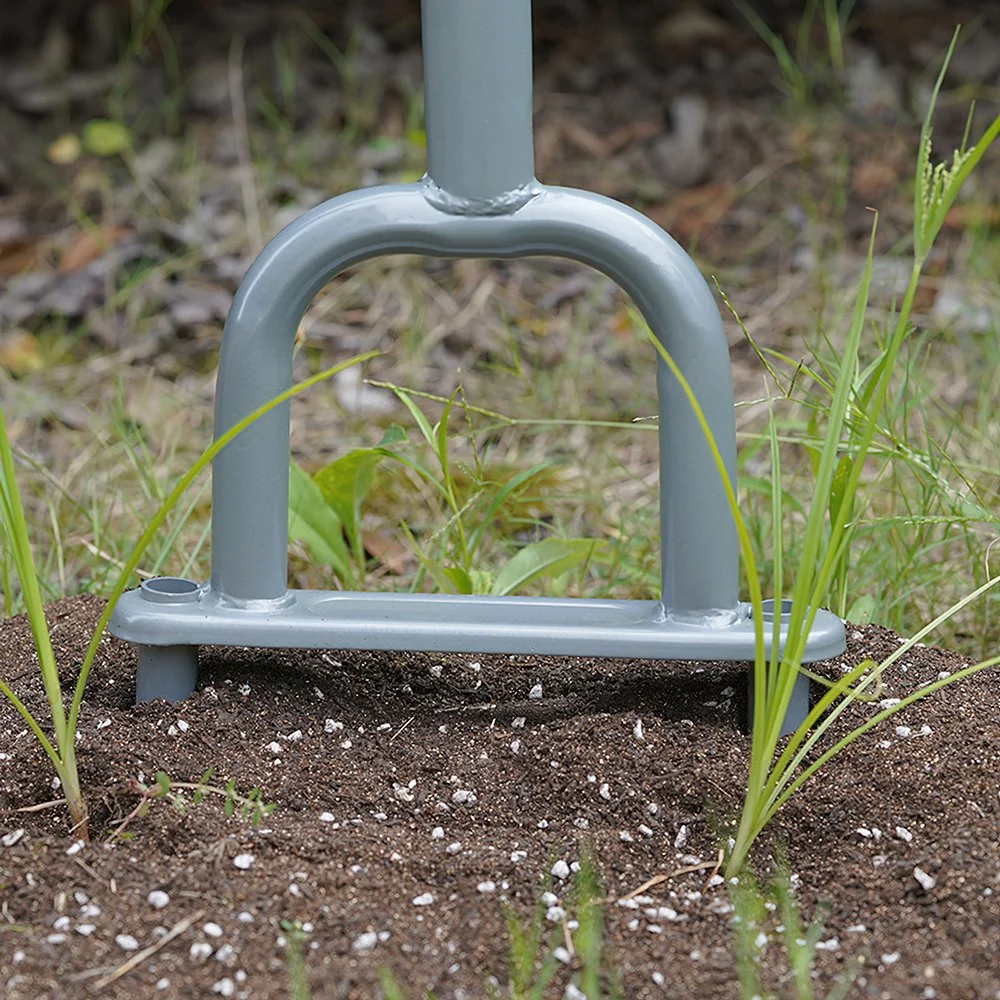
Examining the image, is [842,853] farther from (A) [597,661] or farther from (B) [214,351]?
(B) [214,351]

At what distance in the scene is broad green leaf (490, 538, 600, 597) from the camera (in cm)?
151

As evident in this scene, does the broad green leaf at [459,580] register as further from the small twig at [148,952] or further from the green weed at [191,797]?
the small twig at [148,952]

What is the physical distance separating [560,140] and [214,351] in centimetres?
108

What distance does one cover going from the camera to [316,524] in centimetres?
163

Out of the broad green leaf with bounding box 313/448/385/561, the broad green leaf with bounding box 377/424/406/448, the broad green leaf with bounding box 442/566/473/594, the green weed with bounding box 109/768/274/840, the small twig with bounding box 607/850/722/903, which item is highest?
the broad green leaf with bounding box 377/424/406/448

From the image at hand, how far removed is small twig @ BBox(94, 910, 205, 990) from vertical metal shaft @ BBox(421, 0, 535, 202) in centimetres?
59

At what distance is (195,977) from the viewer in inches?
35.0

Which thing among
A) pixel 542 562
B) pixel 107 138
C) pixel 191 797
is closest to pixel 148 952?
pixel 191 797

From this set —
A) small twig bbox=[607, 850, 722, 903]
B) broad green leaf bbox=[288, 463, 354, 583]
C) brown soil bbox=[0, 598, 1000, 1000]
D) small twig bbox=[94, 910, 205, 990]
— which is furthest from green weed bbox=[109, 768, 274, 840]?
broad green leaf bbox=[288, 463, 354, 583]

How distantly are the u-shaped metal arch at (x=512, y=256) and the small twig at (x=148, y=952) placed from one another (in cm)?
33

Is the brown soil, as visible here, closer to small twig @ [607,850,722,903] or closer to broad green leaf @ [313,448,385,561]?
small twig @ [607,850,722,903]

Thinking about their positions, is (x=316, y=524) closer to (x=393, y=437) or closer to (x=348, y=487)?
(x=348, y=487)

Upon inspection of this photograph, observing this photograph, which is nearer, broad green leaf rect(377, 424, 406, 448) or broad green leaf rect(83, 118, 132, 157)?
broad green leaf rect(377, 424, 406, 448)

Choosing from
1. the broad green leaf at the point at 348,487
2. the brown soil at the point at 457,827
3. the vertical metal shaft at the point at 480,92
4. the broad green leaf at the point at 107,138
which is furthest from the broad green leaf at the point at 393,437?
the broad green leaf at the point at 107,138
